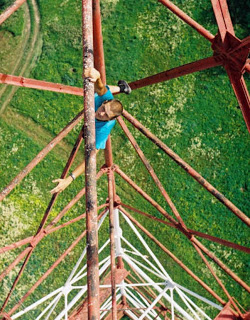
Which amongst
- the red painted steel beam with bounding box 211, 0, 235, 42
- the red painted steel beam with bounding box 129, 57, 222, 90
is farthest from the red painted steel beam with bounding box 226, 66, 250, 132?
the red painted steel beam with bounding box 211, 0, 235, 42

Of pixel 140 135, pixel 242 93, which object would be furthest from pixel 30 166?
pixel 140 135

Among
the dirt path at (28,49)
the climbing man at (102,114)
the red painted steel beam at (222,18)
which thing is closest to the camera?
the red painted steel beam at (222,18)

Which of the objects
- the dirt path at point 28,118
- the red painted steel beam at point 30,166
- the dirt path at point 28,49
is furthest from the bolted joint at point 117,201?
the dirt path at point 28,49

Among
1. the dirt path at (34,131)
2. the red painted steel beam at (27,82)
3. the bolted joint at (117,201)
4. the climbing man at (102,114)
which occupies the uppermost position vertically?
the dirt path at (34,131)

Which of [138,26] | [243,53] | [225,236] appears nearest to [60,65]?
[138,26]

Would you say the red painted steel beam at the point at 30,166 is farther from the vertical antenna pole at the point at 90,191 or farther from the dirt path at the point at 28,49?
the dirt path at the point at 28,49

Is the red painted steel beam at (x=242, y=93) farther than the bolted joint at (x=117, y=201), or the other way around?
the bolted joint at (x=117, y=201)

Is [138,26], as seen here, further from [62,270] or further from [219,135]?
[62,270]
